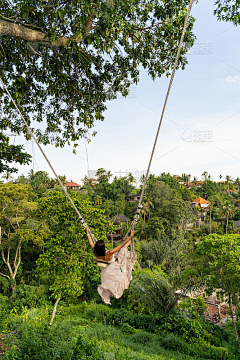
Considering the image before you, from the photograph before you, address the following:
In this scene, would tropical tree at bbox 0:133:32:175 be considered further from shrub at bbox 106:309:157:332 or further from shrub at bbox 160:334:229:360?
shrub at bbox 106:309:157:332

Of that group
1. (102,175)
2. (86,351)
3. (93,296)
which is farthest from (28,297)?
(102,175)

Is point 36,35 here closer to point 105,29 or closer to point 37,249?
point 105,29

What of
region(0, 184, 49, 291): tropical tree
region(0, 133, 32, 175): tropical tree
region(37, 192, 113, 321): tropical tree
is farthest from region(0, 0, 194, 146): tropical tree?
region(0, 184, 49, 291): tropical tree

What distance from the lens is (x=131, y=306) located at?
10.9 metres

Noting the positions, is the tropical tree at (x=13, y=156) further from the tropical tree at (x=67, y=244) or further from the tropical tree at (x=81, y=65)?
the tropical tree at (x=67, y=244)

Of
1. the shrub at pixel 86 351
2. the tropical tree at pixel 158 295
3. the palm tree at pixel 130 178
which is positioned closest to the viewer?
the shrub at pixel 86 351

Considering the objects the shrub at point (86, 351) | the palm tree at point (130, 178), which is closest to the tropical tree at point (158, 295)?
the shrub at point (86, 351)

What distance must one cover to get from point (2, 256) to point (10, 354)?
43.8ft

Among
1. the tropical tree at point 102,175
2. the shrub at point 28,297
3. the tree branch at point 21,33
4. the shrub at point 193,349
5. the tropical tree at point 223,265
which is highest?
the tropical tree at point 102,175

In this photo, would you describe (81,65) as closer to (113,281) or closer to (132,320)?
(113,281)

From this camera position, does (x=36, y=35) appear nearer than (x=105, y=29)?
No

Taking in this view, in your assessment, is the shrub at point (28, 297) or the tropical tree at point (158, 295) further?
the shrub at point (28, 297)

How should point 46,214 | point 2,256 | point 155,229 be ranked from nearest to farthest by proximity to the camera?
point 46,214
point 2,256
point 155,229

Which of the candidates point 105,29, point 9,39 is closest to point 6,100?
point 9,39
